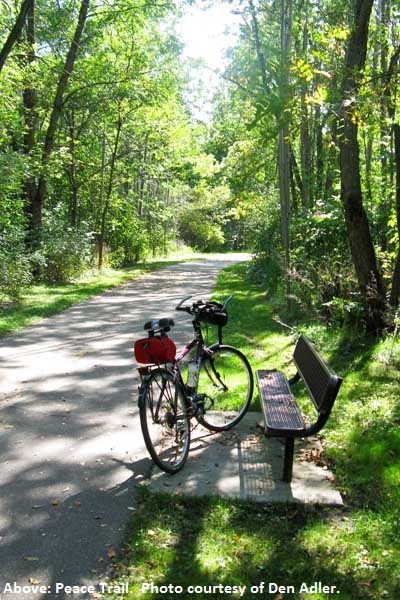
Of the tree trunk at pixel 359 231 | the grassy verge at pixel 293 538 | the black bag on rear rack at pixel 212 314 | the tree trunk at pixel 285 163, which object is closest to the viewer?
the grassy verge at pixel 293 538

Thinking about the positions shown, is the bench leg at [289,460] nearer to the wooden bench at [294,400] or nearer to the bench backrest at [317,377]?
the wooden bench at [294,400]

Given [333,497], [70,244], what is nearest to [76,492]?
[333,497]

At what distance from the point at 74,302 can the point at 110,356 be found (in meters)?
5.47

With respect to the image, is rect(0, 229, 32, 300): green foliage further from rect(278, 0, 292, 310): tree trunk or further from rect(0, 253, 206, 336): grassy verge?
rect(278, 0, 292, 310): tree trunk

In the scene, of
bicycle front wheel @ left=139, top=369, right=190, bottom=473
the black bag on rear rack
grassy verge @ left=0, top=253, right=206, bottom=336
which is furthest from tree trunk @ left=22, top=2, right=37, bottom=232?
bicycle front wheel @ left=139, top=369, right=190, bottom=473

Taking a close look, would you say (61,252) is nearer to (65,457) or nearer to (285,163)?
(285,163)

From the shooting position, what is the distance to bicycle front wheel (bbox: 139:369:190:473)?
4.14 m

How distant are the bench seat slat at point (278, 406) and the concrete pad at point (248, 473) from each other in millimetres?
438

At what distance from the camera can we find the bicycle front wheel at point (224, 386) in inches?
210

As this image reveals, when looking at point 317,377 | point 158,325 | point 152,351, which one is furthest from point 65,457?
point 317,377

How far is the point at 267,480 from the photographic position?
4191mm

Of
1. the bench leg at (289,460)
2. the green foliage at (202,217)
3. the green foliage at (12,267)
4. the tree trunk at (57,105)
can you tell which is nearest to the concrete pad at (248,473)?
the bench leg at (289,460)

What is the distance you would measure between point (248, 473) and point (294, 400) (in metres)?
0.87

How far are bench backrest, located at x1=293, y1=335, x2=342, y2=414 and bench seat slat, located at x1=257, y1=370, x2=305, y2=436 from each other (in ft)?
0.67
